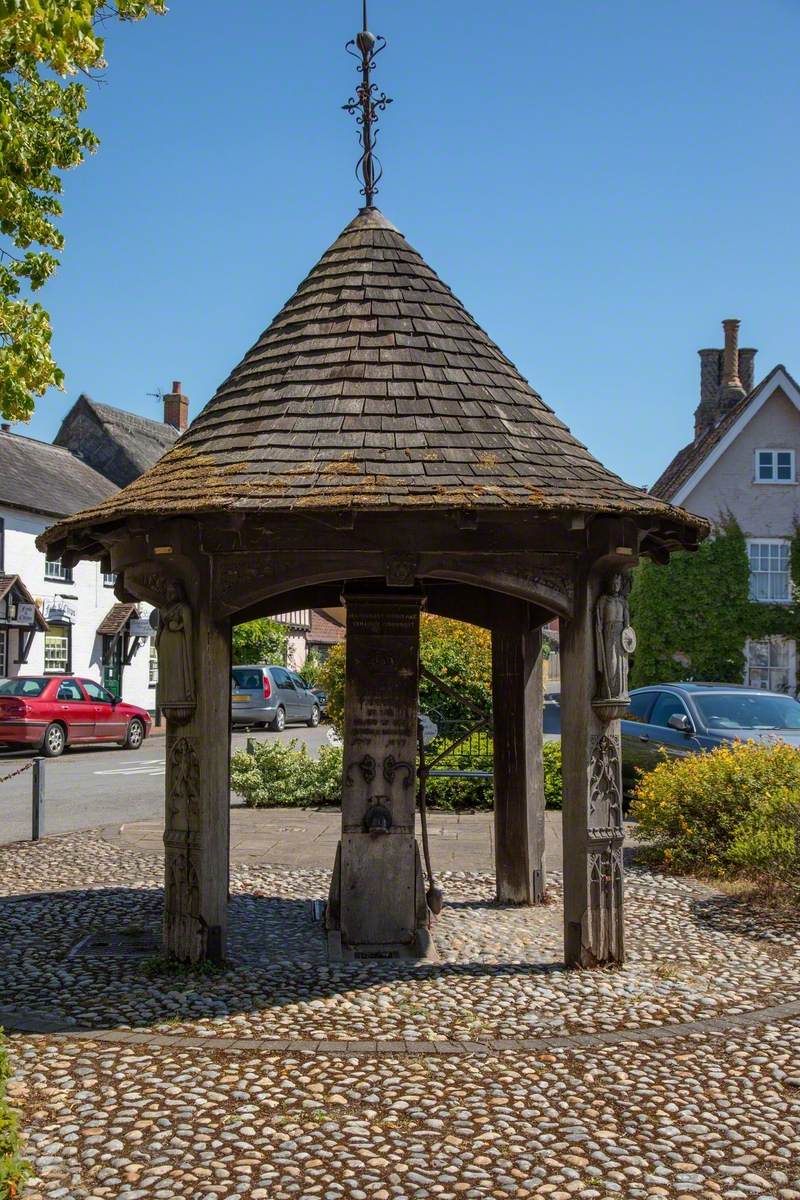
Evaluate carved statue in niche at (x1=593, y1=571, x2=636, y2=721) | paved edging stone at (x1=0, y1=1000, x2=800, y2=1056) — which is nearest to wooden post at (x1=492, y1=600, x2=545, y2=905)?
carved statue in niche at (x1=593, y1=571, x2=636, y2=721)

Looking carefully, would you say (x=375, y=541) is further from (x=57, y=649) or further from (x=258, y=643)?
(x=258, y=643)

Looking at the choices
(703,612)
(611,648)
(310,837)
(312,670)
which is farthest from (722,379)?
(611,648)

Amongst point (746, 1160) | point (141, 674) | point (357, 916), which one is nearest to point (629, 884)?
point (357, 916)

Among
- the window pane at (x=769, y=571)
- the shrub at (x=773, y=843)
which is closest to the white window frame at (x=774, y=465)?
the window pane at (x=769, y=571)

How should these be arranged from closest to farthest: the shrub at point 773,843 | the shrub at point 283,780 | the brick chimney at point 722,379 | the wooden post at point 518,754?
1. the wooden post at point 518,754
2. the shrub at point 773,843
3. the shrub at point 283,780
4. the brick chimney at point 722,379

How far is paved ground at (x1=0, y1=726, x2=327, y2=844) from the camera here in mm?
14828

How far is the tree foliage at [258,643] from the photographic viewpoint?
132 ft

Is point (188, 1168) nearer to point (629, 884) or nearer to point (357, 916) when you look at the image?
point (357, 916)

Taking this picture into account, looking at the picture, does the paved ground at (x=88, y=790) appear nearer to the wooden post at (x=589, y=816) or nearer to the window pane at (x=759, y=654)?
the wooden post at (x=589, y=816)

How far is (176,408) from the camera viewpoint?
49531 mm

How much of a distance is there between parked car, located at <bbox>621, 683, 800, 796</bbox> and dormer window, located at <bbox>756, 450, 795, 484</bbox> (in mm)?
18047

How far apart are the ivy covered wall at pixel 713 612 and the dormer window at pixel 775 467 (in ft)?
4.72

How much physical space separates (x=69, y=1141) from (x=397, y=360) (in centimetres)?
495

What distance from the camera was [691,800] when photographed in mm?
10852
